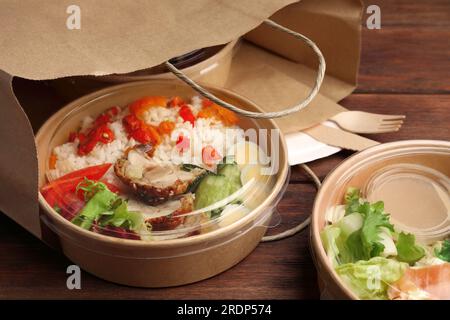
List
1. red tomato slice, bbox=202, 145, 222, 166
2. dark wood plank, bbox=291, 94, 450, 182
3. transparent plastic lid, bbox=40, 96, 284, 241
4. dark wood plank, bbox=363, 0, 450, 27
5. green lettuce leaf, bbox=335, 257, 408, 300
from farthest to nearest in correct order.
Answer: dark wood plank, bbox=363, 0, 450, 27 < dark wood plank, bbox=291, 94, 450, 182 < red tomato slice, bbox=202, 145, 222, 166 < transparent plastic lid, bbox=40, 96, 284, 241 < green lettuce leaf, bbox=335, 257, 408, 300

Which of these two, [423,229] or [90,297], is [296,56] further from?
[90,297]

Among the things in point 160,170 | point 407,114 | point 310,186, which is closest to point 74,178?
point 160,170

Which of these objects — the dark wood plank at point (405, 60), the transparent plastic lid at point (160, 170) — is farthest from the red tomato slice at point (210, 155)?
the dark wood plank at point (405, 60)

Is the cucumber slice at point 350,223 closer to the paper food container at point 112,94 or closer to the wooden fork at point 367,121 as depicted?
the paper food container at point 112,94

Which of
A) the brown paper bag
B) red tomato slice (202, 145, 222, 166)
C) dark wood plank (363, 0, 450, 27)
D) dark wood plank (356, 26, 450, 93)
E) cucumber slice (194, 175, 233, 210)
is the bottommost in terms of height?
cucumber slice (194, 175, 233, 210)

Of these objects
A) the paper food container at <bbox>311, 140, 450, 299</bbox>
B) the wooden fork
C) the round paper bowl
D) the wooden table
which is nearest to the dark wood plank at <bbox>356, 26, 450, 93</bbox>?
the wooden table

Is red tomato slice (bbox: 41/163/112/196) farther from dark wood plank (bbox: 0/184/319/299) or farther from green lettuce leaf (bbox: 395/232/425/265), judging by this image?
green lettuce leaf (bbox: 395/232/425/265)
